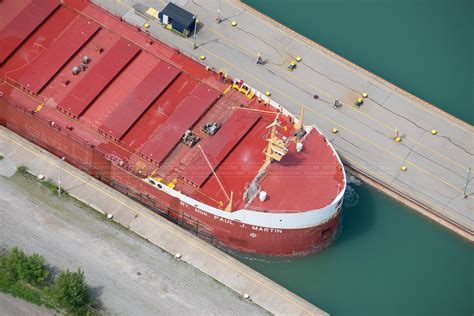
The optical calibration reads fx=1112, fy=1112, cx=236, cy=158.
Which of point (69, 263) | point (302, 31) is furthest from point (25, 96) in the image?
point (302, 31)

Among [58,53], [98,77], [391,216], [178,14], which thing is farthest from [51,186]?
[391,216]

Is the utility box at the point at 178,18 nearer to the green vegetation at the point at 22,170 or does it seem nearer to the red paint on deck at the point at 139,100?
the red paint on deck at the point at 139,100

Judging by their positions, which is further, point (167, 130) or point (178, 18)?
point (178, 18)

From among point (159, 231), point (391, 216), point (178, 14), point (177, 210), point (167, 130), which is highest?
point (178, 14)

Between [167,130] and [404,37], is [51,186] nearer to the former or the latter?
[167,130]

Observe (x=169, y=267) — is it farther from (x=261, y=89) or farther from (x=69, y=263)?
(x=261, y=89)

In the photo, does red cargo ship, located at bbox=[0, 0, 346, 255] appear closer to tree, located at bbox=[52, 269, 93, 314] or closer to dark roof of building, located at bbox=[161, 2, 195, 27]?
dark roof of building, located at bbox=[161, 2, 195, 27]
